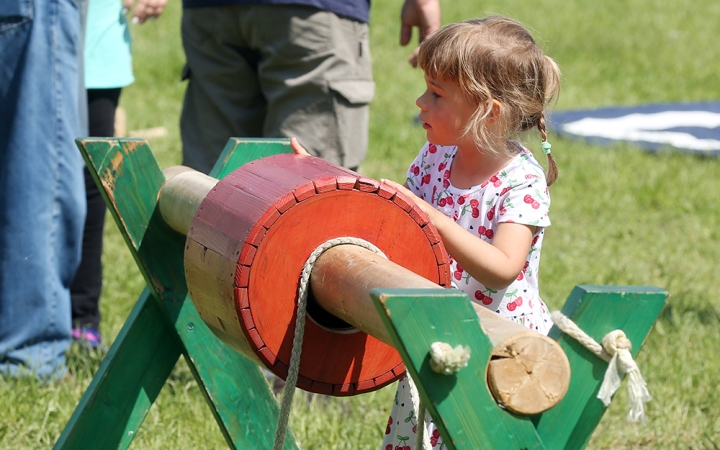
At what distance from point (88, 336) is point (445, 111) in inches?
72.9

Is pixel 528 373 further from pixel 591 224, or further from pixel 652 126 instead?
pixel 652 126

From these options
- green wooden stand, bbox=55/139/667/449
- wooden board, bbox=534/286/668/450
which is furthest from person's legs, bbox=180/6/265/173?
wooden board, bbox=534/286/668/450

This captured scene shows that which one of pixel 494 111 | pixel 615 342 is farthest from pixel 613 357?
pixel 494 111

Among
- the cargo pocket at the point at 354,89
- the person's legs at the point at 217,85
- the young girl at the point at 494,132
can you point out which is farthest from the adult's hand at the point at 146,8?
the young girl at the point at 494,132

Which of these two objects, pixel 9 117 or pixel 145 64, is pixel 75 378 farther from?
pixel 145 64

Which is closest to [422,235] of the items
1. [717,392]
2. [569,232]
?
[717,392]

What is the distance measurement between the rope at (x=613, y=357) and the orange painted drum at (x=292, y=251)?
0.29m

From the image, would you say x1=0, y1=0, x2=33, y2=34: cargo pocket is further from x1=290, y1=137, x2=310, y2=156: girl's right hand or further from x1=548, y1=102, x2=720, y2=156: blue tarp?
x1=548, y1=102, x2=720, y2=156: blue tarp

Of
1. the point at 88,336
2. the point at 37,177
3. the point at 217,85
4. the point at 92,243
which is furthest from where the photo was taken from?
the point at 92,243

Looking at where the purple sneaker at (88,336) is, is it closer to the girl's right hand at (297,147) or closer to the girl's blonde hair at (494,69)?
the girl's right hand at (297,147)

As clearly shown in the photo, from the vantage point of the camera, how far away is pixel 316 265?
1449 mm

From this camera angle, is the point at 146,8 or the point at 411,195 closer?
the point at 411,195

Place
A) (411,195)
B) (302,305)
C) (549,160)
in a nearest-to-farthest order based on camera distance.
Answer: (302,305) < (411,195) < (549,160)

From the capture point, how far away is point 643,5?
11.7 metres
